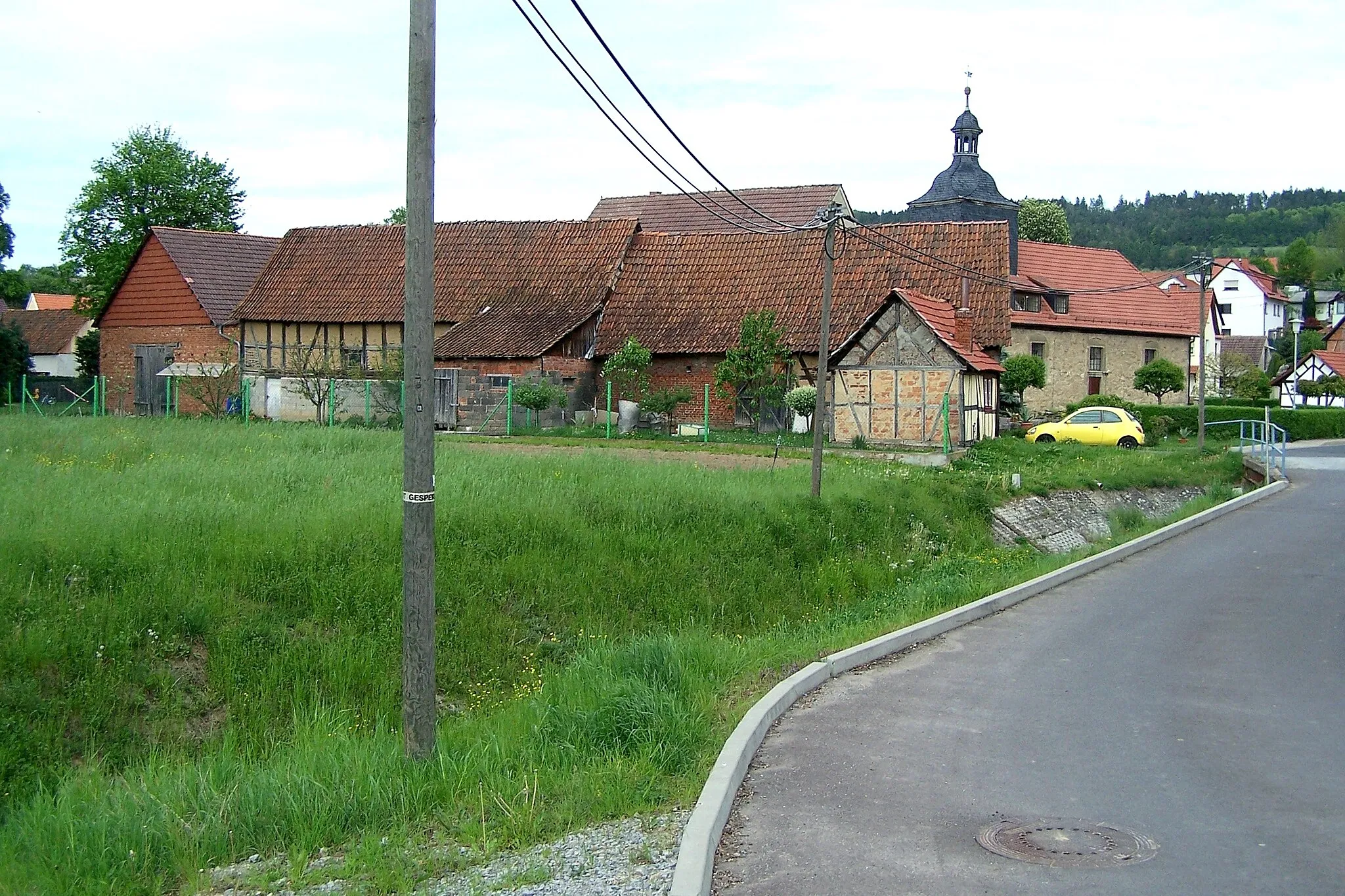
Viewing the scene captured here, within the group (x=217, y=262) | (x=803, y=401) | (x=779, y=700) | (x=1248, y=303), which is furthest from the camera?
(x=1248, y=303)

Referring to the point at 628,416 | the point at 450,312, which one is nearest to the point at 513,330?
the point at 450,312

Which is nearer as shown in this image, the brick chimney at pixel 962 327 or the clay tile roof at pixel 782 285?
the brick chimney at pixel 962 327

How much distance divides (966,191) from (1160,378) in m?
14.3

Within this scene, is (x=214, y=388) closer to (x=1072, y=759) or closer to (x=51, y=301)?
(x=1072, y=759)

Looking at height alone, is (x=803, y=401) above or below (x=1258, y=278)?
below

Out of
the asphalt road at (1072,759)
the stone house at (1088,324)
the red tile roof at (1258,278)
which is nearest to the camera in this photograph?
the asphalt road at (1072,759)

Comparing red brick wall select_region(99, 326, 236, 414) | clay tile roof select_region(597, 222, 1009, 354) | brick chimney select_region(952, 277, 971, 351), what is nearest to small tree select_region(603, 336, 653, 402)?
clay tile roof select_region(597, 222, 1009, 354)

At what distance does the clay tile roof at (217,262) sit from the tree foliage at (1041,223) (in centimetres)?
5400

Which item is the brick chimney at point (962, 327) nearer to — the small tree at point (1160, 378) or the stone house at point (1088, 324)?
the stone house at point (1088, 324)

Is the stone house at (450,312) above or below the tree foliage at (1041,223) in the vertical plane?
below

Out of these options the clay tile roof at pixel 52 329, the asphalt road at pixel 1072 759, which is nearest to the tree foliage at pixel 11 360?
the clay tile roof at pixel 52 329

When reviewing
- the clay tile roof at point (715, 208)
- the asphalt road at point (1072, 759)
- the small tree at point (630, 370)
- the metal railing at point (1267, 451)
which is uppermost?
the clay tile roof at point (715, 208)

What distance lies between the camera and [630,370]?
38.8 metres

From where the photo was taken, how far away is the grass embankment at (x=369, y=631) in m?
7.43
